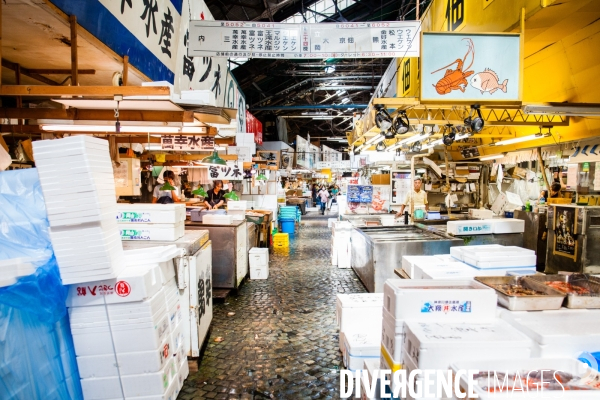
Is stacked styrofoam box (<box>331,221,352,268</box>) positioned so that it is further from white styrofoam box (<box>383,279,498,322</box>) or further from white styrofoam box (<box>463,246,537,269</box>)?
white styrofoam box (<box>383,279,498,322</box>)

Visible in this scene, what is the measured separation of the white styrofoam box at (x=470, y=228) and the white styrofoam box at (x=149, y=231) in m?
5.16

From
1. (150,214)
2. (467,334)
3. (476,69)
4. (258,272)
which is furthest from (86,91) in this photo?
(258,272)

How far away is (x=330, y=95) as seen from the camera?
23406 mm

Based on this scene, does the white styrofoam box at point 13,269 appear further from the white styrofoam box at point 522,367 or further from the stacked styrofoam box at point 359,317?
the stacked styrofoam box at point 359,317

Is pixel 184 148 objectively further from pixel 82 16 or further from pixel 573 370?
pixel 573 370

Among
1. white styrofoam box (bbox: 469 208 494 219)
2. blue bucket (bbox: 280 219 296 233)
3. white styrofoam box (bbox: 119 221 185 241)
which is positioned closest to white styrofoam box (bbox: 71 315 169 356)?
white styrofoam box (bbox: 119 221 185 241)

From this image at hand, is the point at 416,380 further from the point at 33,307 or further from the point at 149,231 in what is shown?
the point at 149,231

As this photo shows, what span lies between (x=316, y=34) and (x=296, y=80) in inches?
504

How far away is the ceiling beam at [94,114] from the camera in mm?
4254

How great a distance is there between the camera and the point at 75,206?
2.73 meters

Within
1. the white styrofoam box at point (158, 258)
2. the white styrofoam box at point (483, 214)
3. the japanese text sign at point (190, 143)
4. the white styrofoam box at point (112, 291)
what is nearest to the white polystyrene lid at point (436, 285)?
the white styrofoam box at point (112, 291)

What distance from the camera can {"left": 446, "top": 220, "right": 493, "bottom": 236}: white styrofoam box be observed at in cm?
681

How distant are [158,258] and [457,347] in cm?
275

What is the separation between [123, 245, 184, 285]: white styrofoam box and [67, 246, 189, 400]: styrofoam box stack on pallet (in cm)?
21
